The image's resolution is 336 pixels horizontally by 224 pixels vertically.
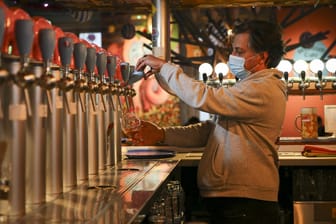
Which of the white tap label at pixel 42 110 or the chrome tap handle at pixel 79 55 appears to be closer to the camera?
the white tap label at pixel 42 110

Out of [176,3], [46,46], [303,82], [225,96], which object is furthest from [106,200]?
[303,82]

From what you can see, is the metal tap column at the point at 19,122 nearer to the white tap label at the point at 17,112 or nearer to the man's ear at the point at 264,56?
the white tap label at the point at 17,112

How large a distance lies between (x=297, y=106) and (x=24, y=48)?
4970 millimetres

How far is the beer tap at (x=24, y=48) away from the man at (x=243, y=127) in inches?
36.8

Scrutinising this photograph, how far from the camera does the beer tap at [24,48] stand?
1.24m

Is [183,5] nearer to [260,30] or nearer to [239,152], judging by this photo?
[260,30]

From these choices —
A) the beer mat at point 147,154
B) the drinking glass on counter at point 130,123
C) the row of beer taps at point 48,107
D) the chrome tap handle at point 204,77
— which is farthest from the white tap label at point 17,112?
the chrome tap handle at point 204,77

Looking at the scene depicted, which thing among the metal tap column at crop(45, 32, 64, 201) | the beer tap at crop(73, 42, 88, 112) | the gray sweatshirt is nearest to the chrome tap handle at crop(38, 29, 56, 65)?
the metal tap column at crop(45, 32, 64, 201)

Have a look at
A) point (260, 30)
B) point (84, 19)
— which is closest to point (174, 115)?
point (84, 19)

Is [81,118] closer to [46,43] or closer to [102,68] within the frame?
[102,68]

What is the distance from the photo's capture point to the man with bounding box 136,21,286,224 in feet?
6.90

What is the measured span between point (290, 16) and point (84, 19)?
8.63ft

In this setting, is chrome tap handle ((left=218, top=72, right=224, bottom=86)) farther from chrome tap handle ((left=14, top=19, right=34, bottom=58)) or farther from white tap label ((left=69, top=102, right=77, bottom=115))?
chrome tap handle ((left=14, top=19, right=34, bottom=58))

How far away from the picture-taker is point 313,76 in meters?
4.73
